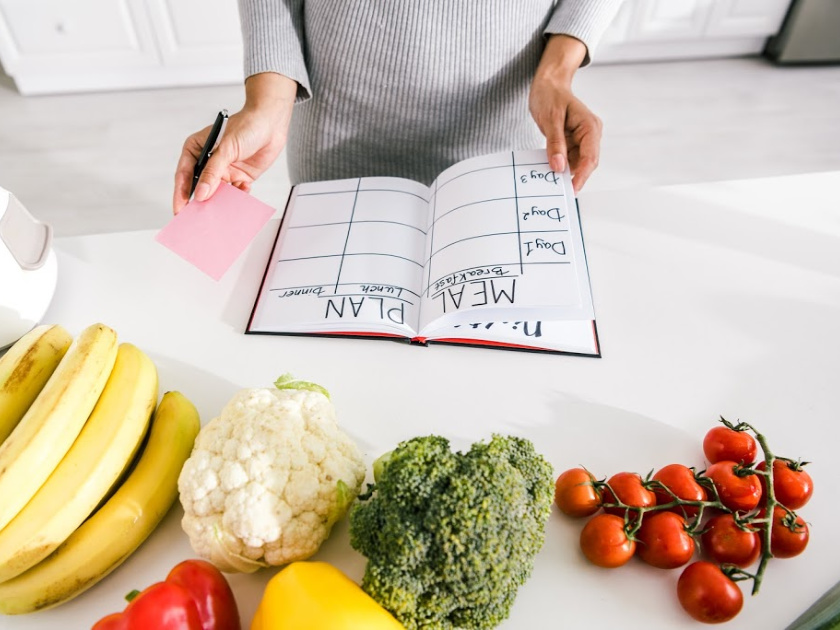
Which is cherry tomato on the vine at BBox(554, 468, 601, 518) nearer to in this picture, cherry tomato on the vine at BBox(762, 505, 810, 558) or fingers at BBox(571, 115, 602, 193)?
cherry tomato on the vine at BBox(762, 505, 810, 558)

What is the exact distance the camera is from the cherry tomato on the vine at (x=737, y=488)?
62 centimetres

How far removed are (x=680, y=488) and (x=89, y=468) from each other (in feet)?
2.05

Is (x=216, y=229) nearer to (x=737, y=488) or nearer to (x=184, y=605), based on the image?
(x=184, y=605)

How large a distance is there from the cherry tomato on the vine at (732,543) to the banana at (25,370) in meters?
0.78

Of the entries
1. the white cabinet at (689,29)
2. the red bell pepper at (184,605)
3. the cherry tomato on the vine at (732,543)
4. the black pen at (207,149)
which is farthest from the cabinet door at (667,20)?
the red bell pepper at (184,605)

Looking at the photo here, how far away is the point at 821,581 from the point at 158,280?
96cm

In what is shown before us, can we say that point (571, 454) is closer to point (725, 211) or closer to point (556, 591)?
point (556, 591)

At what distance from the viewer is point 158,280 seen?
37.3 inches

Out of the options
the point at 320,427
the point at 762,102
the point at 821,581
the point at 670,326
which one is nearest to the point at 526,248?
the point at 670,326

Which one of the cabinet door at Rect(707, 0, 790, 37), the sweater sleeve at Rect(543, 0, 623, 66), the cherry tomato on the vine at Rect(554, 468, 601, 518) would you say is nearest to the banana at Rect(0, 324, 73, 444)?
the cherry tomato on the vine at Rect(554, 468, 601, 518)

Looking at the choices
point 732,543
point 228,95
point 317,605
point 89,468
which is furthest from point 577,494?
point 228,95

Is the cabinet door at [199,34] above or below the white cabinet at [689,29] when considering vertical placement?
below

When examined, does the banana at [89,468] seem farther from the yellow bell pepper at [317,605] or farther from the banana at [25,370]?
the yellow bell pepper at [317,605]

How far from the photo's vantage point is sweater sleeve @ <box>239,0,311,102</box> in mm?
1004
